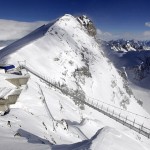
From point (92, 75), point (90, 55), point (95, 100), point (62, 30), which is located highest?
point (62, 30)

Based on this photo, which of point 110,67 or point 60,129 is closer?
point 60,129

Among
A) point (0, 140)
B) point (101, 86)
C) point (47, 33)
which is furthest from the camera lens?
point (47, 33)

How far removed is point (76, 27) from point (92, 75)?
89.0 feet

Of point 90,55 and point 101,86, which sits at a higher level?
point 90,55

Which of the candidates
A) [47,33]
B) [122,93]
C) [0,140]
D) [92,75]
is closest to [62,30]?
[47,33]

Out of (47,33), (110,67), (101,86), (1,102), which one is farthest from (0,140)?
(110,67)

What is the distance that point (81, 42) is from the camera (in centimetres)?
10556

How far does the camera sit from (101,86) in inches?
3669

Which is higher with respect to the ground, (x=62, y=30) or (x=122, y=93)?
(x=62, y=30)

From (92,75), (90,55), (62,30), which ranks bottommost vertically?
(92,75)

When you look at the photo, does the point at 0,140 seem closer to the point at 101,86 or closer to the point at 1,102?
the point at 1,102

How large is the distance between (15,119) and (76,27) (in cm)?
9760

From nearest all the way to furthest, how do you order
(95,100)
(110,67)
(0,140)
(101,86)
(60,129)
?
(0,140)
(60,129)
(95,100)
(101,86)
(110,67)

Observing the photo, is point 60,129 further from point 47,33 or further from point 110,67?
point 110,67
